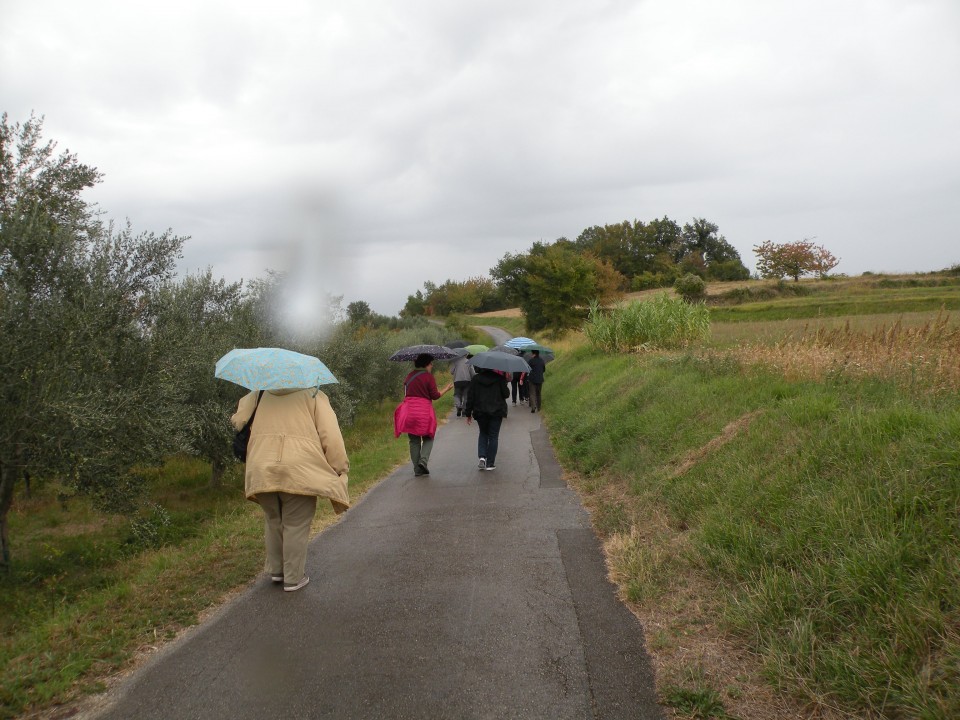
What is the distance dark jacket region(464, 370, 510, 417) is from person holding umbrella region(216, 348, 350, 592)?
4.97 meters

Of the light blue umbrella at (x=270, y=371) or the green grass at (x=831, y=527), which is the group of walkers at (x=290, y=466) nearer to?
the light blue umbrella at (x=270, y=371)

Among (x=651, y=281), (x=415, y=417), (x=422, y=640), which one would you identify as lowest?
(x=422, y=640)

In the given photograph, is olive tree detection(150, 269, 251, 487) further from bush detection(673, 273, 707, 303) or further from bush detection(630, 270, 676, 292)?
bush detection(630, 270, 676, 292)

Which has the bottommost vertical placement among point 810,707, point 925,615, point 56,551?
point 56,551

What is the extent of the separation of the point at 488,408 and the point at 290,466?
5.45 metres

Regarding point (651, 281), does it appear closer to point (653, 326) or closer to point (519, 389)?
point (653, 326)

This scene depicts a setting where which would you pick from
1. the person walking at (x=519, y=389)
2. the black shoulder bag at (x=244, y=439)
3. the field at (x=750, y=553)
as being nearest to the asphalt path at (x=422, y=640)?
the field at (x=750, y=553)

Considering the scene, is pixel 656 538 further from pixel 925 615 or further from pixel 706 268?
pixel 706 268

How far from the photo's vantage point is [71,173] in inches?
532

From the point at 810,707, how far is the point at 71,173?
1541 centimetres

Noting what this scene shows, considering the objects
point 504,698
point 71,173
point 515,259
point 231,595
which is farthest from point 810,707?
point 515,259

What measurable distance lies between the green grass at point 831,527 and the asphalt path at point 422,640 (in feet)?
2.58

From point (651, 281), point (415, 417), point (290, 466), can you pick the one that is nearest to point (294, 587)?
point (290, 466)

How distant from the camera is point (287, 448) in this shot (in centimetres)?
532
